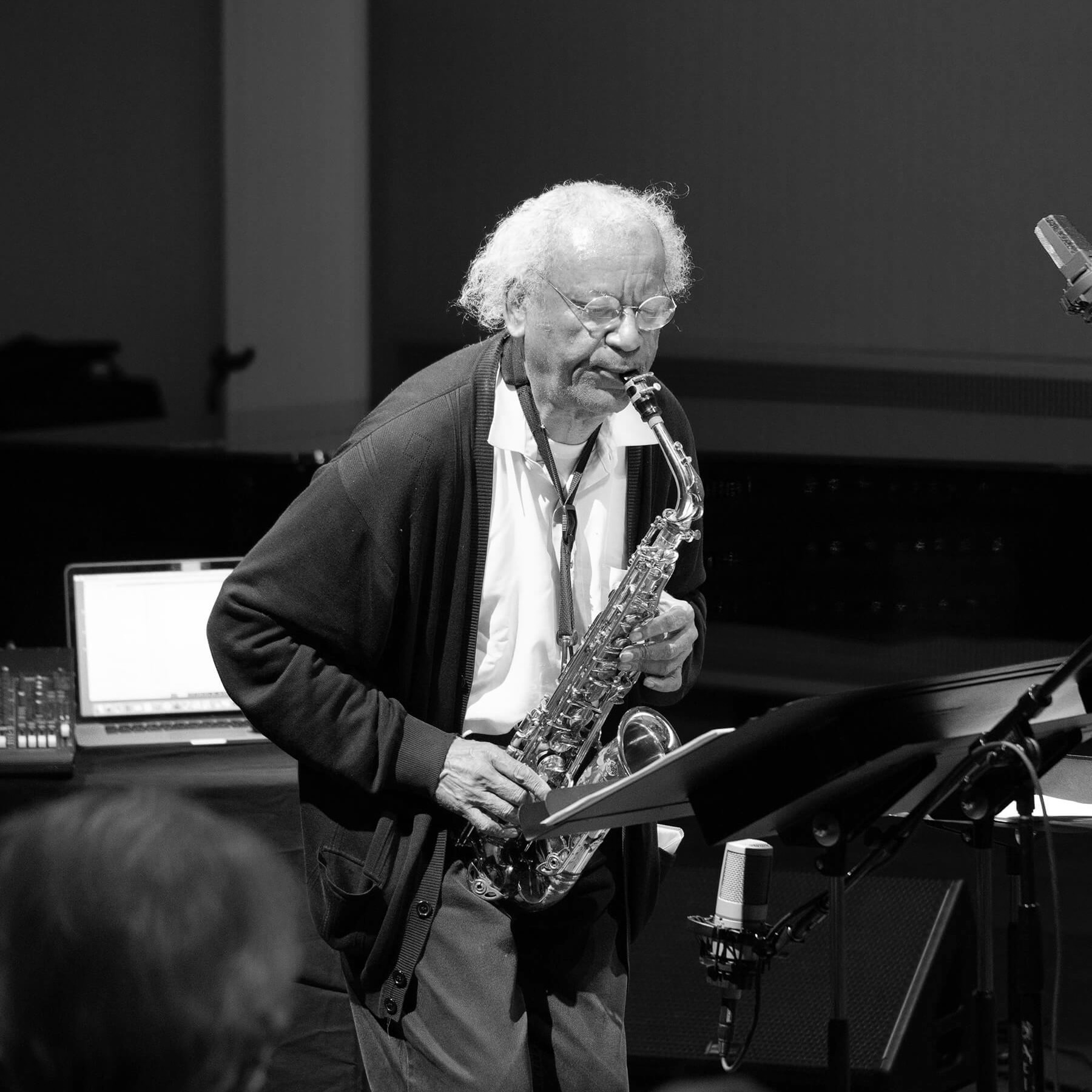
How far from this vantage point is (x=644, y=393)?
84.8 inches

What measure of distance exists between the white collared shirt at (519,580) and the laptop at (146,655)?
0.93m

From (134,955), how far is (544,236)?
1334 mm

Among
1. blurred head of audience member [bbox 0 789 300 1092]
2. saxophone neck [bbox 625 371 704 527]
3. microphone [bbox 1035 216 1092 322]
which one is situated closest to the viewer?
blurred head of audience member [bbox 0 789 300 1092]

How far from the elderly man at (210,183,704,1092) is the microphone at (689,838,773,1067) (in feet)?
0.54

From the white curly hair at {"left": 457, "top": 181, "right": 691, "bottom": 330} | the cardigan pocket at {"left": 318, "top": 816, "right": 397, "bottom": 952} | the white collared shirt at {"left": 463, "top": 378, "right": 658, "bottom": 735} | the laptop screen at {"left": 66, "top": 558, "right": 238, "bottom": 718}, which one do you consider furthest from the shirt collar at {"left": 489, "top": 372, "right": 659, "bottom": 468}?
the laptop screen at {"left": 66, "top": 558, "right": 238, "bottom": 718}

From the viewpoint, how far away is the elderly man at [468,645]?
210 centimetres

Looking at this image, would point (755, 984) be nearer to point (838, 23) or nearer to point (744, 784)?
point (744, 784)

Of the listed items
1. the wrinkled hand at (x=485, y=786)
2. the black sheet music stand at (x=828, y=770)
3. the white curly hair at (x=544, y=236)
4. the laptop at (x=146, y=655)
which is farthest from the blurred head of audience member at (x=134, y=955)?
the laptop at (x=146, y=655)

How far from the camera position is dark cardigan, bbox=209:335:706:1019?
210 centimetres

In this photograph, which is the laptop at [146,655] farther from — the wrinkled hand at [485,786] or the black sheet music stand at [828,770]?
the black sheet music stand at [828,770]

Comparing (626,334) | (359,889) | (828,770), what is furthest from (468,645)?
(828,770)

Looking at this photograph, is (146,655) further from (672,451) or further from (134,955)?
(134,955)

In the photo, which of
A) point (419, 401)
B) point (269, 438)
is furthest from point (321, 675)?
point (269, 438)

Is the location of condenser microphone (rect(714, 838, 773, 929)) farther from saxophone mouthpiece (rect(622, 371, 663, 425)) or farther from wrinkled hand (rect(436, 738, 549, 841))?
saxophone mouthpiece (rect(622, 371, 663, 425))
